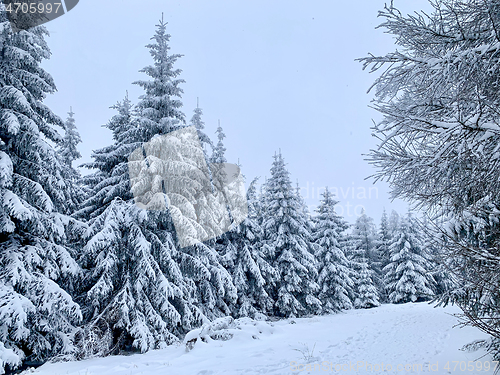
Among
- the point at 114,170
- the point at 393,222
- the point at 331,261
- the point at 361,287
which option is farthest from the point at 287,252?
the point at 393,222

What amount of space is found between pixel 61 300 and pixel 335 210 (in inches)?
→ 862

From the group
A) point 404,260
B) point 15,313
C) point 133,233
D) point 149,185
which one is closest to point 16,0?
point 149,185

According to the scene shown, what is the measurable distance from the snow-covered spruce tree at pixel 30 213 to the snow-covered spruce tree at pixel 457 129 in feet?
30.1

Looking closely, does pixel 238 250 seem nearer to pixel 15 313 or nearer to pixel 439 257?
pixel 15 313

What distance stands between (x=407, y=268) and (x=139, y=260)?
1096 inches

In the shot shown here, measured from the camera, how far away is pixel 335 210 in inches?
1021

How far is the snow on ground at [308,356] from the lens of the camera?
622 cm

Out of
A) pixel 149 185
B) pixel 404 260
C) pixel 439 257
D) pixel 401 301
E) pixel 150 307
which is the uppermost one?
pixel 149 185

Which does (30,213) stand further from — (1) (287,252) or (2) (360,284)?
(2) (360,284)

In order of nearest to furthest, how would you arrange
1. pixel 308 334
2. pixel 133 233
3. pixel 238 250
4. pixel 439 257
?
pixel 439 257 < pixel 308 334 < pixel 133 233 < pixel 238 250

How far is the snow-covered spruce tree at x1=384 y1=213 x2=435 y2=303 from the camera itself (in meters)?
29.1

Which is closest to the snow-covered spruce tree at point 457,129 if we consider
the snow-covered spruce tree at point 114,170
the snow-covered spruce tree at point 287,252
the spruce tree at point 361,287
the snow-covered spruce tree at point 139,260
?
the snow-covered spruce tree at point 139,260

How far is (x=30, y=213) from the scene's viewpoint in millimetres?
7957

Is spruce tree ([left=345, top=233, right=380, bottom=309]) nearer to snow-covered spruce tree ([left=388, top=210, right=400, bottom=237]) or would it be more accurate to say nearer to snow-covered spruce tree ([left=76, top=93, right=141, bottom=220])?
snow-covered spruce tree ([left=388, top=210, right=400, bottom=237])
